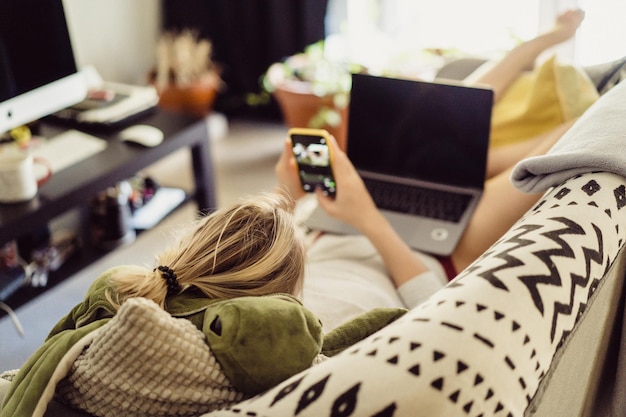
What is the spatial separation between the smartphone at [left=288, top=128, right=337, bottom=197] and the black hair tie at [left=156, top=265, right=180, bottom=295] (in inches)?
21.5

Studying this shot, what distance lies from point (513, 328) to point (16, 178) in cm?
130

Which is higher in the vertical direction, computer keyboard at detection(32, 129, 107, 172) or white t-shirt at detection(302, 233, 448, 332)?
computer keyboard at detection(32, 129, 107, 172)

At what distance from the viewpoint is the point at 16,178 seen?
163cm

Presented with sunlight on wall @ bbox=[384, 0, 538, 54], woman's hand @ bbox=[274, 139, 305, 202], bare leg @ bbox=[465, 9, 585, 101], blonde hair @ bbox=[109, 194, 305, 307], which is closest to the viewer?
blonde hair @ bbox=[109, 194, 305, 307]

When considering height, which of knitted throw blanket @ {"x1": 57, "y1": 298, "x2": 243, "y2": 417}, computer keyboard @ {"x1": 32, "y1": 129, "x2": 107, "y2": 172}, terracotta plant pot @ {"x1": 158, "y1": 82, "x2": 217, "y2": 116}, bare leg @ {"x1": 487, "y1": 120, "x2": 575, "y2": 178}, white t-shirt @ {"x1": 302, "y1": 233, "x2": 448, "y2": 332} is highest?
knitted throw blanket @ {"x1": 57, "y1": 298, "x2": 243, "y2": 417}

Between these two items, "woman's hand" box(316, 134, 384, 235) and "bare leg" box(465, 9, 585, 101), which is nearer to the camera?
"woman's hand" box(316, 134, 384, 235)

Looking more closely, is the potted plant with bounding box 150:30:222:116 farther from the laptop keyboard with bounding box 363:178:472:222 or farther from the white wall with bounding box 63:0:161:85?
the laptop keyboard with bounding box 363:178:472:222

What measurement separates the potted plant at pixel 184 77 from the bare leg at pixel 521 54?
4.93 ft

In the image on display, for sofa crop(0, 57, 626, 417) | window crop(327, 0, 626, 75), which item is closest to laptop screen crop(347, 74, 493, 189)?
sofa crop(0, 57, 626, 417)

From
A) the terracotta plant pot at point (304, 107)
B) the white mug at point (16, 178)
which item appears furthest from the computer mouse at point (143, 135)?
the terracotta plant pot at point (304, 107)

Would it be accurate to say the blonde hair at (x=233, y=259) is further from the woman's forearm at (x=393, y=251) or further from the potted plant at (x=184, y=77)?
the potted plant at (x=184, y=77)

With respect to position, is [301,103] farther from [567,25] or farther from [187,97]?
[567,25]

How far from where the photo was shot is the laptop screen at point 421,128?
149 cm

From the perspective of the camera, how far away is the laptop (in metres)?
1.47
